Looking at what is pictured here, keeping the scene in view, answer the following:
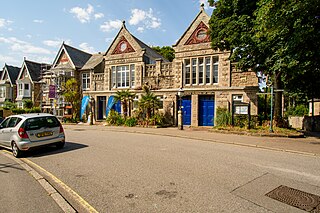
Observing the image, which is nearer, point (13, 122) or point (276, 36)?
point (13, 122)

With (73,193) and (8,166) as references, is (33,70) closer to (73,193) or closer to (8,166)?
(8,166)

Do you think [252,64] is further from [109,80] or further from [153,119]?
[109,80]

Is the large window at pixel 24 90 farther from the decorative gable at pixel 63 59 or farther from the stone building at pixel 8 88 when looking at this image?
the decorative gable at pixel 63 59

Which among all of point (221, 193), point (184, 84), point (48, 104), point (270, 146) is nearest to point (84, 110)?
point (48, 104)

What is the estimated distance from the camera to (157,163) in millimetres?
6613

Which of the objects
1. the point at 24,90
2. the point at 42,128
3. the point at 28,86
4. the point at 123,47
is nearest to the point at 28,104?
the point at 24,90

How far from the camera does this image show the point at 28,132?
7.97 m

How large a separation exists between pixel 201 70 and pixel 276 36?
892 cm

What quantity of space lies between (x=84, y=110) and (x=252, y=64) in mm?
19892

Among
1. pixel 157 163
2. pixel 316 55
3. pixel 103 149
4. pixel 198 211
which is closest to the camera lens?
pixel 198 211

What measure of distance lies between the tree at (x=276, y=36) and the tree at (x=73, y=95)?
19.1 meters

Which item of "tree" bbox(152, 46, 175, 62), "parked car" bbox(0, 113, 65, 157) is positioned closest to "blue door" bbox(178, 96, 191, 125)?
"parked car" bbox(0, 113, 65, 157)

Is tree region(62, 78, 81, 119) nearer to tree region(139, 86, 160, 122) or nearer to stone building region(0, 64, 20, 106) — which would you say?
tree region(139, 86, 160, 122)

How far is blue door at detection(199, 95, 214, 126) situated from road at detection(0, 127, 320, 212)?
10268mm
